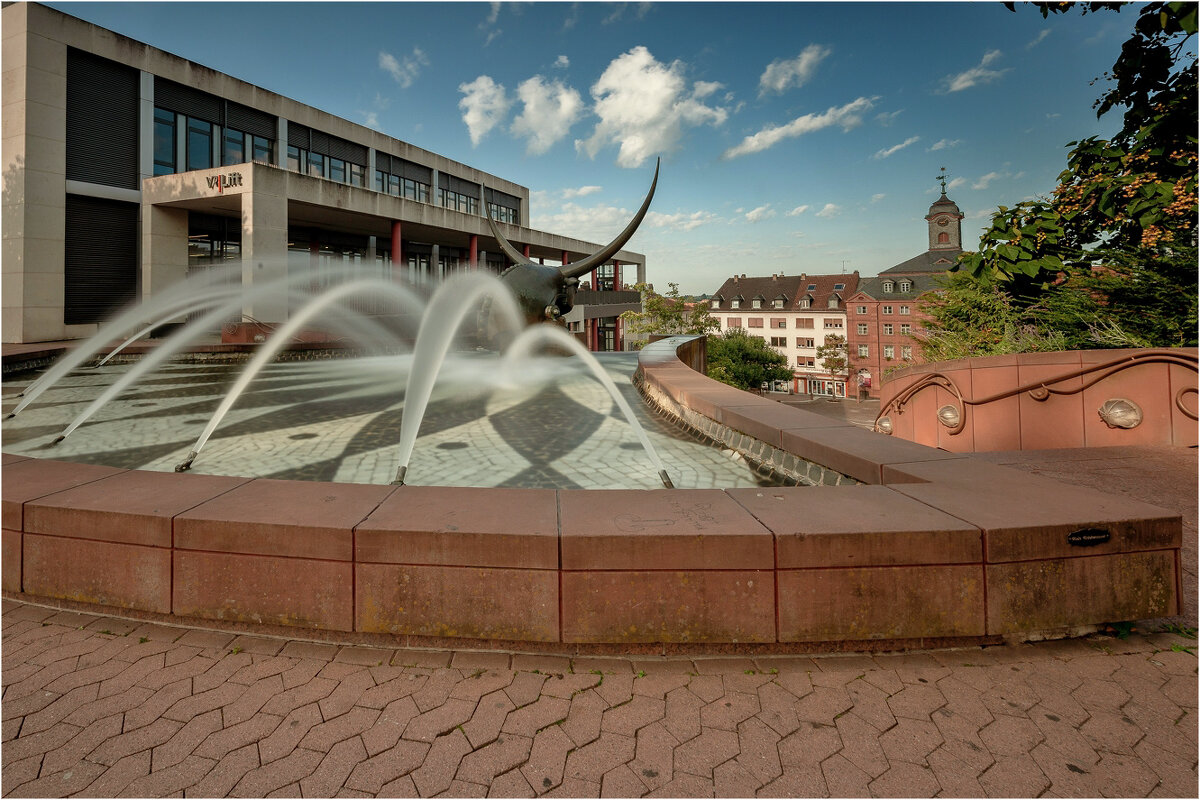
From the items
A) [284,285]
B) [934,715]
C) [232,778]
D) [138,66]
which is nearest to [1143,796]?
[934,715]

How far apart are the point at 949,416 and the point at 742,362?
3758 centimetres

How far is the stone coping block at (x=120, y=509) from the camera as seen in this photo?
3.14 meters

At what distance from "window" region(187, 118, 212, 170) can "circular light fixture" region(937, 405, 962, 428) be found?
3051 centimetres

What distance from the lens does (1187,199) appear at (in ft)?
26.5

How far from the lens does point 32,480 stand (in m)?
3.79

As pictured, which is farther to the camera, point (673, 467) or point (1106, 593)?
point (673, 467)

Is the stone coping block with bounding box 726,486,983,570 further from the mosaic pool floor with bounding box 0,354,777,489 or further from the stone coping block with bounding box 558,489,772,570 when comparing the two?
the mosaic pool floor with bounding box 0,354,777,489

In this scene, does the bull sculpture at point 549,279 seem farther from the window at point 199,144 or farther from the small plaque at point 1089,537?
the window at point 199,144

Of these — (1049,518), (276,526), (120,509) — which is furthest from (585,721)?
(120,509)

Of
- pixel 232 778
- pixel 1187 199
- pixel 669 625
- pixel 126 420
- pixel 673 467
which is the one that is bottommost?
pixel 232 778

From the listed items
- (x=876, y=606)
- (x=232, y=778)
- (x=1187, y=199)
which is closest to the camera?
(x=232, y=778)

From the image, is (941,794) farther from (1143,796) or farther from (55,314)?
(55,314)

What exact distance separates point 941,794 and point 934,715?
47cm

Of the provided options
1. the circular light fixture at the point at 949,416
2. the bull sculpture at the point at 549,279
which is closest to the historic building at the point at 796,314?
the circular light fixture at the point at 949,416
